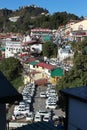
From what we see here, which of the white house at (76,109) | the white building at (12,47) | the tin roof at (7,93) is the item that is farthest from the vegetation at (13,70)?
the tin roof at (7,93)

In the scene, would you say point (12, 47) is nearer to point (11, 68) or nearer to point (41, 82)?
point (11, 68)

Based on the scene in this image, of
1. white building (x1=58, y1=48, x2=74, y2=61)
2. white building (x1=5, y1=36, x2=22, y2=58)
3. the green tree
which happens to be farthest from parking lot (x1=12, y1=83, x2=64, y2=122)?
white building (x1=5, y1=36, x2=22, y2=58)

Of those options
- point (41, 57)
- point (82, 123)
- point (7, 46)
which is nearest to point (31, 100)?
point (41, 57)


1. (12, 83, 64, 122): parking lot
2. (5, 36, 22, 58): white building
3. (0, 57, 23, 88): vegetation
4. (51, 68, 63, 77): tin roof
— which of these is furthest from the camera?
(5, 36, 22, 58): white building

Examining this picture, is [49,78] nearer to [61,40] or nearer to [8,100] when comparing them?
[61,40]

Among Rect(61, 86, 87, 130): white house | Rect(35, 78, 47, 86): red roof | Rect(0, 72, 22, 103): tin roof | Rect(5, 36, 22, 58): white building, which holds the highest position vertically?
Rect(5, 36, 22, 58): white building

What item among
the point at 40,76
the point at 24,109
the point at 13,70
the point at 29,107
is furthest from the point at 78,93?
the point at 13,70

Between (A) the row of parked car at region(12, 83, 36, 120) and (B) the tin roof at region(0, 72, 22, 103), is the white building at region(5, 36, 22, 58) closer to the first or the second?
(A) the row of parked car at region(12, 83, 36, 120)

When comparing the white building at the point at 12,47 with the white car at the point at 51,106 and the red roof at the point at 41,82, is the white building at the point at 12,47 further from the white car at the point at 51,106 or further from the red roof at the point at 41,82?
the white car at the point at 51,106
